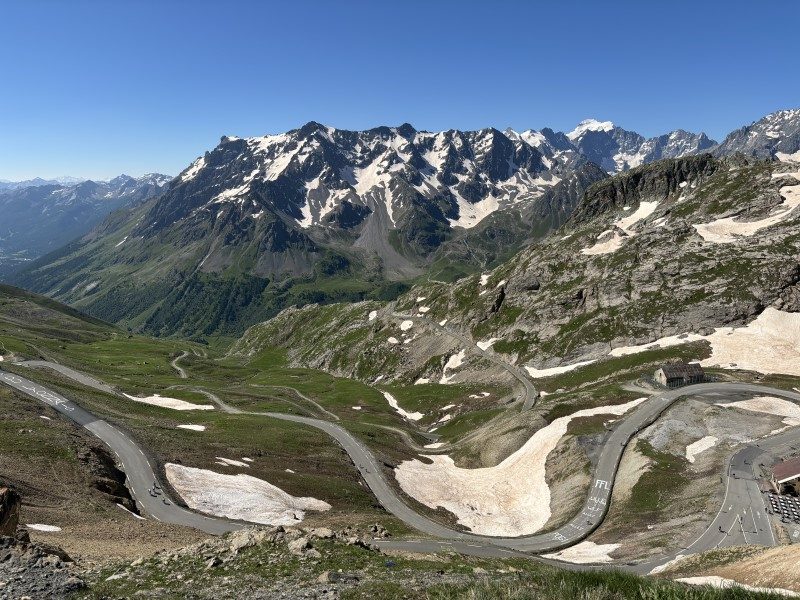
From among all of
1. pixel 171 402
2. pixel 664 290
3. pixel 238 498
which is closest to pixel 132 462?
pixel 238 498

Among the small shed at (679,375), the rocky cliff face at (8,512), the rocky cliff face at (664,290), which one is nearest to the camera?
the rocky cliff face at (8,512)

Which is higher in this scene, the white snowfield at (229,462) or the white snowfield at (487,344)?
the white snowfield at (487,344)

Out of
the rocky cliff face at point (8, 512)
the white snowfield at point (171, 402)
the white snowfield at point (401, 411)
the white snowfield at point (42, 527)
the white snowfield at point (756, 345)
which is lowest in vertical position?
the white snowfield at point (401, 411)

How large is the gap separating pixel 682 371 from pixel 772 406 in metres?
23.6

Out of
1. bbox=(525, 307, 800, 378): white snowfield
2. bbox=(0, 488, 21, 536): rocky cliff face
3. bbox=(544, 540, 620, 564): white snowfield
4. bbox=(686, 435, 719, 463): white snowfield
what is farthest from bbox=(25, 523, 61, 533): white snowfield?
bbox=(525, 307, 800, 378): white snowfield

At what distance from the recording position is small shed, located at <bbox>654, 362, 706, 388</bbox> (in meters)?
114

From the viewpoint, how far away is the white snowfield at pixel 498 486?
254 feet

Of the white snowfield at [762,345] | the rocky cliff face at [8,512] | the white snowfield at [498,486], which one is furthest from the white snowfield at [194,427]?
the white snowfield at [762,345]

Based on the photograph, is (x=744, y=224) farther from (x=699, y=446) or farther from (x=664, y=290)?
(x=699, y=446)

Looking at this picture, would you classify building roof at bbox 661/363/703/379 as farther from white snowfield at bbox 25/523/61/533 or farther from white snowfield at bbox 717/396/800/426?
white snowfield at bbox 25/523/61/533

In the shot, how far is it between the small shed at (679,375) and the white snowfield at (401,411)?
70.7 metres

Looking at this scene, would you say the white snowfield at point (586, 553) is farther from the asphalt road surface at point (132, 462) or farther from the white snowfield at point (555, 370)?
the white snowfield at point (555, 370)

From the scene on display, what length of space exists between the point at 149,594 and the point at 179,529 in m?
28.3

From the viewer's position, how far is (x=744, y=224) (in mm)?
186750
